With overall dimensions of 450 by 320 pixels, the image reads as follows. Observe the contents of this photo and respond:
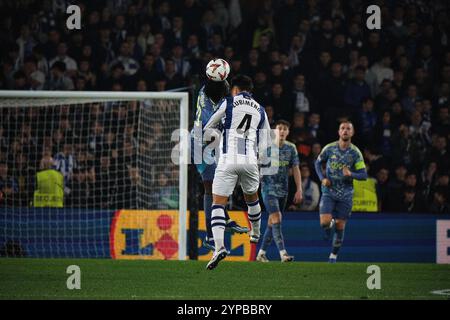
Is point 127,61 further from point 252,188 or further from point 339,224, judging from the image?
point 252,188

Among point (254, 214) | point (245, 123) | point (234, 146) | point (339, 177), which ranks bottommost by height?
point (254, 214)

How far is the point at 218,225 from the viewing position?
443 inches

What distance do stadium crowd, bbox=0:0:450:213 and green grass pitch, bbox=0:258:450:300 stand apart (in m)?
4.22

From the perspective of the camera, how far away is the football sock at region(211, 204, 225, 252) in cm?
1117

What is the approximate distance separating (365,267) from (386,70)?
7.81m

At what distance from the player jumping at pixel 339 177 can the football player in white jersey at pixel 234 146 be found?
4.09 metres

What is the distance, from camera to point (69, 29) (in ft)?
61.6

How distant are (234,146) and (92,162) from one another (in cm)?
621

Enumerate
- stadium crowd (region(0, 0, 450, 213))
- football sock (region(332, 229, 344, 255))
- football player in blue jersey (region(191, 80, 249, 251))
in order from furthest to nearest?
stadium crowd (region(0, 0, 450, 213))
football sock (region(332, 229, 344, 255))
football player in blue jersey (region(191, 80, 249, 251))

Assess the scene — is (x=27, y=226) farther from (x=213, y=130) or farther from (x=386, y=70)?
(x=386, y=70)

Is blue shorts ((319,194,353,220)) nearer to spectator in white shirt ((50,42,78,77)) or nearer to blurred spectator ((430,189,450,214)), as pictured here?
blurred spectator ((430,189,450,214))

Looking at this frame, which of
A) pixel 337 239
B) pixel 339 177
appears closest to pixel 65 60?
pixel 339 177

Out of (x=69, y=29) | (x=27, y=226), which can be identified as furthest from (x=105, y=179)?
(x=69, y=29)

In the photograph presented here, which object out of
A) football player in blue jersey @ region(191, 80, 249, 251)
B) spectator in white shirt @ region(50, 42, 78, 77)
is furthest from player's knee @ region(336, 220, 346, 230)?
spectator in white shirt @ region(50, 42, 78, 77)
